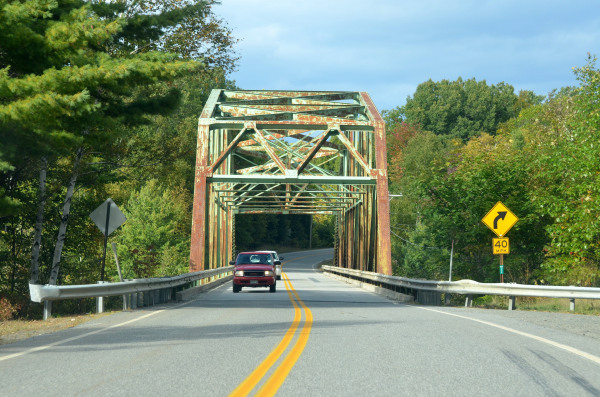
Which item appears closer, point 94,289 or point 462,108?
point 94,289

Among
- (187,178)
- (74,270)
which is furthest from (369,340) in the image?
(187,178)

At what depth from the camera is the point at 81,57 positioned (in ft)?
47.1

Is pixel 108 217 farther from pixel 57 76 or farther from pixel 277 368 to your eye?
pixel 277 368

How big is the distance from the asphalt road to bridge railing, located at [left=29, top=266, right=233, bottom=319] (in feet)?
3.38

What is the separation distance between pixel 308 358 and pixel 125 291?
8.83 metres

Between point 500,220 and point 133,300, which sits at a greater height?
point 500,220

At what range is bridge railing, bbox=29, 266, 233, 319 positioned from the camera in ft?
43.0

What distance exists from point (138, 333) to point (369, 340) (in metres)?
3.67

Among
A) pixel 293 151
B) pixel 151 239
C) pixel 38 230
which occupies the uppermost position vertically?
pixel 293 151

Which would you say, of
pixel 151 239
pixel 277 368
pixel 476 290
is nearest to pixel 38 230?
pixel 476 290

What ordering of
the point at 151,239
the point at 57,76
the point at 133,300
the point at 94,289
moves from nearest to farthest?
the point at 57,76, the point at 94,289, the point at 133,300, the point at 151,239

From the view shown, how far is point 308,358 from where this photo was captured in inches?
319

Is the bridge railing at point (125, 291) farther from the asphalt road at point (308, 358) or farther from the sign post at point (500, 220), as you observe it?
the sign post at point (500, 220)

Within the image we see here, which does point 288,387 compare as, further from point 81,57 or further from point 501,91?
point 501,91
